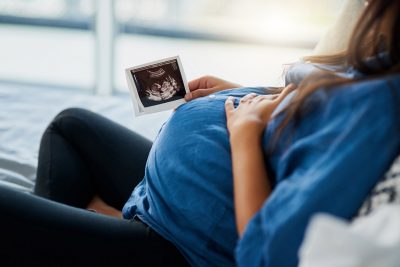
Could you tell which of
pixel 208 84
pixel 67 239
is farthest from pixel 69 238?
pixel 208 84

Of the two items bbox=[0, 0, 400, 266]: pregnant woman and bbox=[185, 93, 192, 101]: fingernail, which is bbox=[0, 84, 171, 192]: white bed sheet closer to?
bbox=[0, 0, 400, 266]: pregnant woman

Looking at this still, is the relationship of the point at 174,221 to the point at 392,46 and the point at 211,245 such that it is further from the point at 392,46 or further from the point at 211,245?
the point at 392,46

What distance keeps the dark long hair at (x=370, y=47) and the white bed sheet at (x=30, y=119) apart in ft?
2.77

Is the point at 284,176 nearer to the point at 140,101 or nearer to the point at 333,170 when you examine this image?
the point at 333,170

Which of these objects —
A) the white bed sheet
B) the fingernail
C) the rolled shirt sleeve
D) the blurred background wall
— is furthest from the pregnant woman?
the blurred background wall

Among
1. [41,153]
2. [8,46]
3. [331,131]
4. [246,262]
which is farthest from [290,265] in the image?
[8,46]

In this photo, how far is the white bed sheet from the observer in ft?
4.63

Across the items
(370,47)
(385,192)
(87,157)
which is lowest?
(87,157)

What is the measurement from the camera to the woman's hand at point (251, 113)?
2.69 ft

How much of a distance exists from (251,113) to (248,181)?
0.18 meters

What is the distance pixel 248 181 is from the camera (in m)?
0.74

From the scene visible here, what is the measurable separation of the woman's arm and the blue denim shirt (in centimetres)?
2

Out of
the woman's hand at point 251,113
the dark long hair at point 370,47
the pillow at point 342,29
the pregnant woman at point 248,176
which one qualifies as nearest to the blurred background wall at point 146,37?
the pillow at point 342,29

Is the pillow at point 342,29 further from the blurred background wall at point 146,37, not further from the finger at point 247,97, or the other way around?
the blurred background wall at point 146,37
